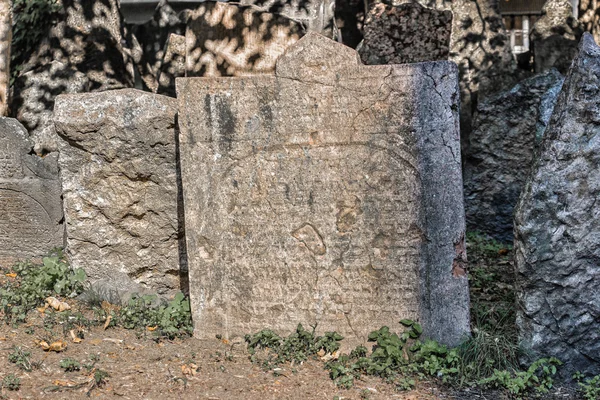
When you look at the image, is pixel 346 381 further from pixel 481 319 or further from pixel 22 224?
pixel 22 224

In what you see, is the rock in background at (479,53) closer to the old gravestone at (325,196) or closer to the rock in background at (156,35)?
the rock in background at (156,35)

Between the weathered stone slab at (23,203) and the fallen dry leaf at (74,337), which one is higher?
the weathered stone slab at (23,203)

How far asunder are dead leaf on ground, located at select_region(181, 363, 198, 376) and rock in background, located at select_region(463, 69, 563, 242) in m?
3.44

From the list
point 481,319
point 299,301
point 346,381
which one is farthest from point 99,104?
point 481,319

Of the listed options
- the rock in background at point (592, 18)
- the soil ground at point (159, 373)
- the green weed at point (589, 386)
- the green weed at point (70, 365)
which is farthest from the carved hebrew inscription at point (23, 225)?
the rock in background at point (592, 18)

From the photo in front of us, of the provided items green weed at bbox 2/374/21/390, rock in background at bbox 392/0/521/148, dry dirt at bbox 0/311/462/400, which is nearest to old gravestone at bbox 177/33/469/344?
dry dirt at bbox 0/311/462/400

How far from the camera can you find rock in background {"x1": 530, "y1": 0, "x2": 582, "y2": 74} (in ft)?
30.4

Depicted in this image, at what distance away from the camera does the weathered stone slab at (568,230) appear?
4.39m

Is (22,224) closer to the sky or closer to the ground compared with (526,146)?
closer to the ground

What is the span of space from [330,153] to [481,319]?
1.41m

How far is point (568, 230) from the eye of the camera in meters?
4.41

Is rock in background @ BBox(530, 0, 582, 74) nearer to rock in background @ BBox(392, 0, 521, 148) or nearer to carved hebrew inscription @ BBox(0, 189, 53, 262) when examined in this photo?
rock in background @ BBox(392, 0, 521, 148)

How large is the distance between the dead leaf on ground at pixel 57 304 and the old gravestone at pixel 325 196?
90cm

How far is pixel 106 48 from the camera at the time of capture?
27.3ft
